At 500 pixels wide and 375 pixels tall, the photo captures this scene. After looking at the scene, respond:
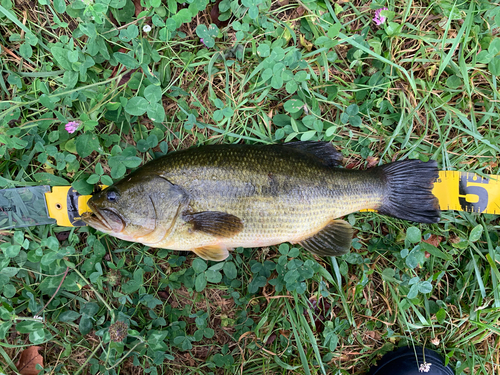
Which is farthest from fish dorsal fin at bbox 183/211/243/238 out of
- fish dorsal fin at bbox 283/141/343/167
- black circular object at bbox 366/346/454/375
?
black circular object at bbox 366/346/454/375

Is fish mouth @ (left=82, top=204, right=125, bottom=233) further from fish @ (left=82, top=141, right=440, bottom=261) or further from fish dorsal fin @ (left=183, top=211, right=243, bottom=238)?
fish dorsal fin @ (left=183, top=211, right=243, bottom=238)

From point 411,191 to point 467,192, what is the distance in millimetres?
643

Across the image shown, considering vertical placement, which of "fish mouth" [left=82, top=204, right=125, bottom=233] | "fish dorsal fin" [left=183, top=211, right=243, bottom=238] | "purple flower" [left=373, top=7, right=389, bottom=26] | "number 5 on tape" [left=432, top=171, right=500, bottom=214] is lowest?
"number 5 on tape" [left=432, top=171, right=500, bottom=214]

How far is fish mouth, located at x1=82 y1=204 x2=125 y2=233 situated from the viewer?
2.46 meters

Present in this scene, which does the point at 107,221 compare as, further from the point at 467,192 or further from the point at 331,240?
the point at 467,192

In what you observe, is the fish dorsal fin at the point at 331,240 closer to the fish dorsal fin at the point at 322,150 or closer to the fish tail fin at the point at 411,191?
the fish tail fin at the point at 411,191

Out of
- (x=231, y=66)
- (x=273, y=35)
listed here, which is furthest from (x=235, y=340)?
(x=273, y=35)

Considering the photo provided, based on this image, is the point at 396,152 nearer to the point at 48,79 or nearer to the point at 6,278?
the point at 48,79

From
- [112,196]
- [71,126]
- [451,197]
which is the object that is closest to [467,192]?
[451,197]

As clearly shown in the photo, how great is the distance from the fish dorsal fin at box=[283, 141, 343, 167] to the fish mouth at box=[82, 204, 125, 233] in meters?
1.63

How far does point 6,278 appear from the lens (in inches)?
109

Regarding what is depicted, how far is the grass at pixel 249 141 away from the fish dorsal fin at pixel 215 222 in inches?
18.2

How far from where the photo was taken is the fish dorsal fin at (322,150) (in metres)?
2.80

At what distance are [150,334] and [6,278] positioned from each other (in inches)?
57.4
